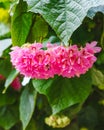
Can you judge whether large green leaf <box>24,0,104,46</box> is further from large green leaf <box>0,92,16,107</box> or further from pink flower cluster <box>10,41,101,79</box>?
large green leaf <box>0,92,16,107</box>

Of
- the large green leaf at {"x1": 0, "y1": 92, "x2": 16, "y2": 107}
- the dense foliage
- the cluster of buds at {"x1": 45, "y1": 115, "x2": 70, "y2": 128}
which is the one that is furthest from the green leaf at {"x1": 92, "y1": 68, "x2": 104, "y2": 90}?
the large green leaf at {"x1": 0, "y1": 92, "x2": 16, "y2": 107}

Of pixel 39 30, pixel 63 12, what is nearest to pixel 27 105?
pixel 39 30

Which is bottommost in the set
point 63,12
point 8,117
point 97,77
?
point 8,117

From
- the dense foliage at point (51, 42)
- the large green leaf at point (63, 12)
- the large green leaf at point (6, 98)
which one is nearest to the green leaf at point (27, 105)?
the dense foliage at point (51, 42)

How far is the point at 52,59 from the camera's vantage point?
1.75 ft

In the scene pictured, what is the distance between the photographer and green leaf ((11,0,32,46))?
57 centimetres

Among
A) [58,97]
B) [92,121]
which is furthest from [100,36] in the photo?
[92,121]

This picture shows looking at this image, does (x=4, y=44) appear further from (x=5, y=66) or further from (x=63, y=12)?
(x=63, y=12)

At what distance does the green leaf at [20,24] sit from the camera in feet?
1.88

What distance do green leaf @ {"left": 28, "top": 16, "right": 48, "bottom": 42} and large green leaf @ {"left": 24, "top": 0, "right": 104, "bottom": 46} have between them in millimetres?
131

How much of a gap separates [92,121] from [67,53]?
24.5 inches

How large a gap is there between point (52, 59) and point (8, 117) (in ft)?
1.22

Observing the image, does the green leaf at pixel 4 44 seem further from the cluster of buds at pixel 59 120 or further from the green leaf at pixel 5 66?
the cluster of buds at pixel 59 120

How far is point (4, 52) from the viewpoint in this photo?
2.27 ft
